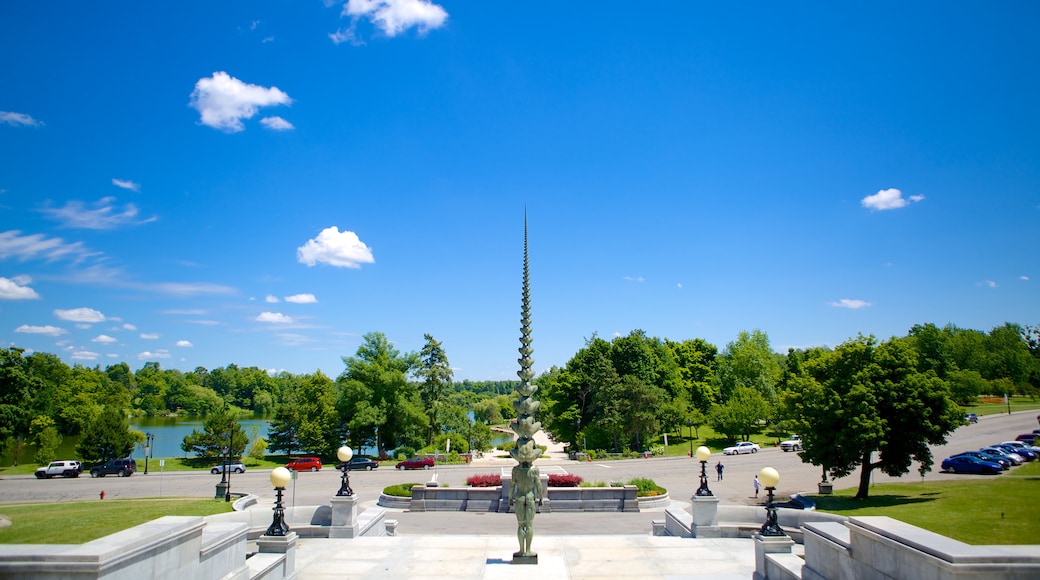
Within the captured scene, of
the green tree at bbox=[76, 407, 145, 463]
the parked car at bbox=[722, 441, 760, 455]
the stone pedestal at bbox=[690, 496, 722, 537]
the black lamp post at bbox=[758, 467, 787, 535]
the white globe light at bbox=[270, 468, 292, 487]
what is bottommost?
the parked car at bbox=[722, 441, 760, 455]

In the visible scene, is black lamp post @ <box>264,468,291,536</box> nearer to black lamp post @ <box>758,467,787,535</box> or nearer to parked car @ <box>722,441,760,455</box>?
black lamp post @ <box>758,467,787,535</box>

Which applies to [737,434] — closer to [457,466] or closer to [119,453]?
[457,466]

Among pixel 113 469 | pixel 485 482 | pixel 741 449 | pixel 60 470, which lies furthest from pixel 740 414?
pixel 60 470

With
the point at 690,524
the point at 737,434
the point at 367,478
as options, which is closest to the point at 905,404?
the point at 690,524

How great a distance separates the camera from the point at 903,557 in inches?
254

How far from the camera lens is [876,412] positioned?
2542 cm

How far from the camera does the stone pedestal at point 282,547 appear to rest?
407 inches

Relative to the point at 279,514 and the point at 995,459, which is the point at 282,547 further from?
the point at 995,459

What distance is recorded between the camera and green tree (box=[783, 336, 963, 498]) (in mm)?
25266

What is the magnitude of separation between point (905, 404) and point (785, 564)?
2043cm

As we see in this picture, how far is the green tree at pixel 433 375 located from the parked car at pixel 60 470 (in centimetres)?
3278

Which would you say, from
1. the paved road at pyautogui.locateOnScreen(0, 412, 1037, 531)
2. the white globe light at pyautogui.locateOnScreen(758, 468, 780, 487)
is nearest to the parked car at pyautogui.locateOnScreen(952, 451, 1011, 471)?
the paved road at pyautogui.locateOnScreen(0, 412, 1037, 531)

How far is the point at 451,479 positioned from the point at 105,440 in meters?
37.5

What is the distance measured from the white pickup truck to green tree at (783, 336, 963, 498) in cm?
5591
